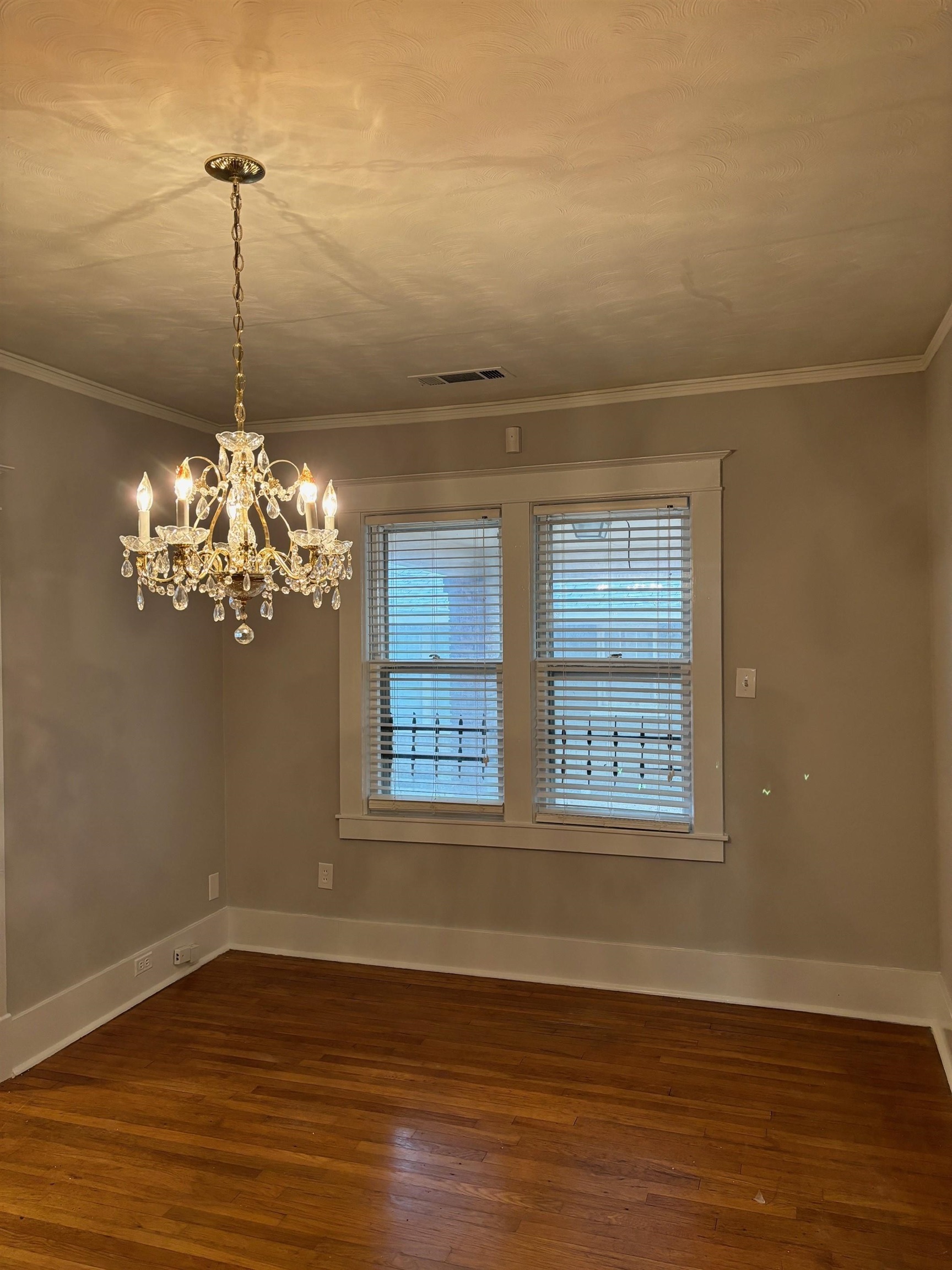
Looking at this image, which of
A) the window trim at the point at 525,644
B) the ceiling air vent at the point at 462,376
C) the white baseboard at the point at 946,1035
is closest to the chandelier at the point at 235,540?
the ceiling air vent at the point at 462,376

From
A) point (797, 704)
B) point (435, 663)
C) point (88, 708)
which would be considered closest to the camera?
point (88, 708)

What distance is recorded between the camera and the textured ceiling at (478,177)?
1.61 meters

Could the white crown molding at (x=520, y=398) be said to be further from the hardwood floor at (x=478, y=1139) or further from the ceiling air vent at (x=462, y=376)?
the hardwood floor at (x=478, y=1139)

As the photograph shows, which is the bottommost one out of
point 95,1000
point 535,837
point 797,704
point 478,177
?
point 95,1000

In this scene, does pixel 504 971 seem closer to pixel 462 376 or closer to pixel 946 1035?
pixel 946 1035

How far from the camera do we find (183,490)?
2.01 meters

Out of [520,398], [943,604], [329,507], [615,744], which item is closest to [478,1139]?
[615,744]

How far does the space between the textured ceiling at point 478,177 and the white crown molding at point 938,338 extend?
53mm

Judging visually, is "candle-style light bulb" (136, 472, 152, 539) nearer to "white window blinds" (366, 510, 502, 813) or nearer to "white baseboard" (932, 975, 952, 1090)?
"white window blinds" (366, 510, 502, 813)

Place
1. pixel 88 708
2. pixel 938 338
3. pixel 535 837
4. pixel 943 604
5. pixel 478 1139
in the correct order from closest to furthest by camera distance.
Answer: pixel 478 1139, pixel 938 338, pixel 943 604, pixel 88 708, pixel 535 837

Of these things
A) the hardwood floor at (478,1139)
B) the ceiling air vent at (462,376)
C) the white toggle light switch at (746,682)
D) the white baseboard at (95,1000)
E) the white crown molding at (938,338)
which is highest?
the ceiling air vent at (462,376)

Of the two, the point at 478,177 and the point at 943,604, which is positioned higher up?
the point at 478,177

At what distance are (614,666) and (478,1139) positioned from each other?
202cm

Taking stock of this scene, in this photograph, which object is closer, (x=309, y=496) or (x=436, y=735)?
(x=309, y=496)
